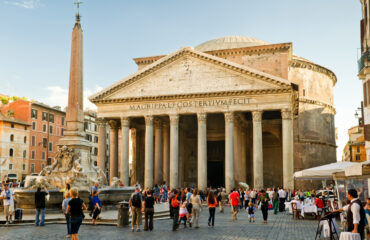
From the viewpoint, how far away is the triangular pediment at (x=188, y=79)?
29422 millimetres

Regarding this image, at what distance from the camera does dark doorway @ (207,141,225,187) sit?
1505 inches

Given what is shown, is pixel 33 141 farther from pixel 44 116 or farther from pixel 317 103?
pixel 317 103

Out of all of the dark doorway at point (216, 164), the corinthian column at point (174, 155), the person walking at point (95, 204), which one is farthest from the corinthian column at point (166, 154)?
the person walking at point (95, 204)

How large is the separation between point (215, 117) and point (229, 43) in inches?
453

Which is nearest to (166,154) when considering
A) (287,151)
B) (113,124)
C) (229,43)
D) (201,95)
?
(113,124)

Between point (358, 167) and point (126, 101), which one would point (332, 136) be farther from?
point (358, 167)

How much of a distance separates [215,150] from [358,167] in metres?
29.6

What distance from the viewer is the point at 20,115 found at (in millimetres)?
46531

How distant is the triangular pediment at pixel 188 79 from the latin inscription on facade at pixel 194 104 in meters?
0.74

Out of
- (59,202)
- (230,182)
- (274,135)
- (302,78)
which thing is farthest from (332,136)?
(59,202)

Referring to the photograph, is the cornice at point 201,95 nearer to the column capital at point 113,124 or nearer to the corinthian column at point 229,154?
the corinthian column at point 229,154

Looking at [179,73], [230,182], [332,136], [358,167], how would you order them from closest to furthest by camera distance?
1. [358,167]
2. [230,182]
3. [179,73]
4. [332,136]

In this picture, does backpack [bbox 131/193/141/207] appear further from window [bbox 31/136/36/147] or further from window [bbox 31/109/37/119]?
window [bbox 31/109/37/119]

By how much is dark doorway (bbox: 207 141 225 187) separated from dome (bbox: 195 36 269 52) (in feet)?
38.2
